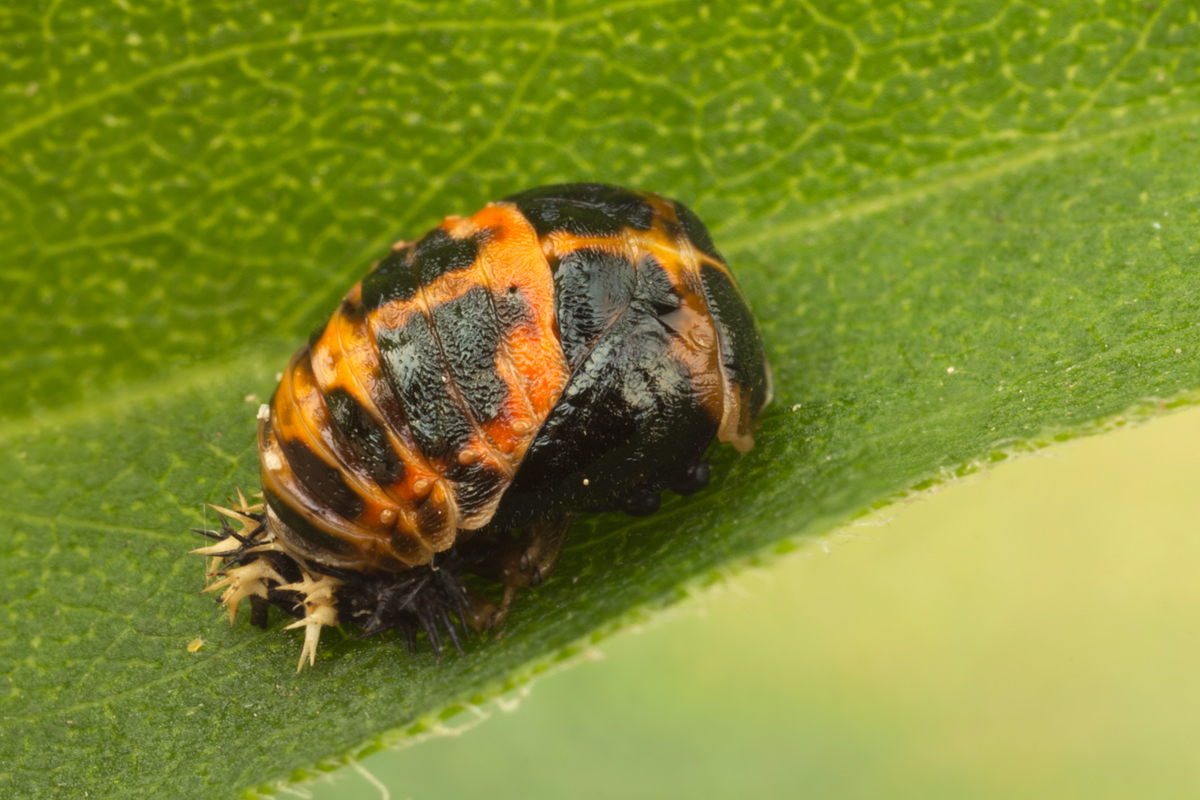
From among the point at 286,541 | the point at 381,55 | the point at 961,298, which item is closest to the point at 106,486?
the point at 286,541

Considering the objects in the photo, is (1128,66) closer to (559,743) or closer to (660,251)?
(660,251)

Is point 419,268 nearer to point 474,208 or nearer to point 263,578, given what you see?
point 474,208

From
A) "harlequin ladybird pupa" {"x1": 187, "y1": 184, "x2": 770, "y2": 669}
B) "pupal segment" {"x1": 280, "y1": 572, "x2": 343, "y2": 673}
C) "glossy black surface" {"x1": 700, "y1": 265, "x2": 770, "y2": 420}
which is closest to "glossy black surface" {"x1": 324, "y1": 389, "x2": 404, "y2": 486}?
"harlequin ladybird pupa" {"x1": 187, "y1": 184, "x2": 770, "y2": 669}

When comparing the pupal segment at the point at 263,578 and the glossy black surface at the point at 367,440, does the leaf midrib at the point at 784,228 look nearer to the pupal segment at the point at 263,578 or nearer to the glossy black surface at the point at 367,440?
the pupal segment at the point at 263,578

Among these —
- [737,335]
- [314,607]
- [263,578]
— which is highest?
[737,335]

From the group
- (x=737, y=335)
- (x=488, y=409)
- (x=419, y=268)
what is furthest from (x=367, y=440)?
(x=737, y=335)

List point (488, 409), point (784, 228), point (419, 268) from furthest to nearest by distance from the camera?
point (784, 228)
point (419, 268)
point (488, 409)

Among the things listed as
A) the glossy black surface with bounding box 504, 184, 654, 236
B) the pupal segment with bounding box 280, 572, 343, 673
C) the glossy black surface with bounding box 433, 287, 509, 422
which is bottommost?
the pupal segment with bounding box 280, 572, 343, 673

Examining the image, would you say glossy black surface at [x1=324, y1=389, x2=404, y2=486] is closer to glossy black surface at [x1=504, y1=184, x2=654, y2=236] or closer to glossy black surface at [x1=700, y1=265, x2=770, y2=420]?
glossy black surface at [x1=504, y1=184, x2=654, y2=236]
